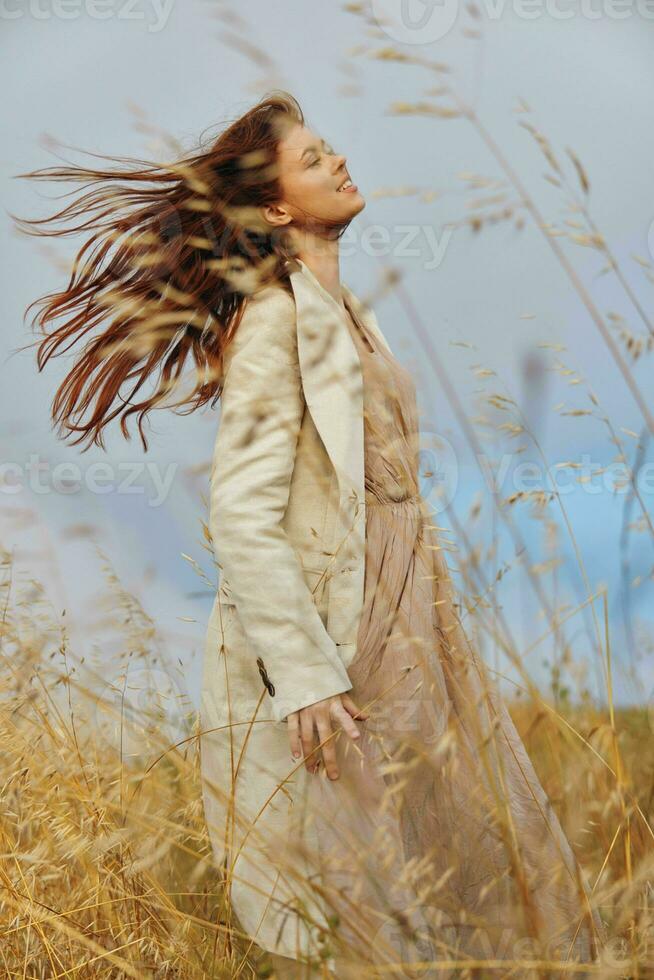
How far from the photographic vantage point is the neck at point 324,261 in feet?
5.97

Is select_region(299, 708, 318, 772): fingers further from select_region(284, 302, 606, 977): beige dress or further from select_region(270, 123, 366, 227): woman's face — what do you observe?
select_region(270, 123, 366, 227): woman's face

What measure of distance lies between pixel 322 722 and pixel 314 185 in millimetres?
913

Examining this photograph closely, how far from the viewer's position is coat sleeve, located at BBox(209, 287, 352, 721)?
1.54 metres

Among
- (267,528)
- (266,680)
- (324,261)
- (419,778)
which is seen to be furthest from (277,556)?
(324,261)

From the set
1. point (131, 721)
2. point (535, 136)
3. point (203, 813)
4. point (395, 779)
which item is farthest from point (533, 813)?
point (535, 136)

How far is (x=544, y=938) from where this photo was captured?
130cm

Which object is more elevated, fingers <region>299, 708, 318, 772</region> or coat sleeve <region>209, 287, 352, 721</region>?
coat sleeve <region>209, 287, 352, 721</region>

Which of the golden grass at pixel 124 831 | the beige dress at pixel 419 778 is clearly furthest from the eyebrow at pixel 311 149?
the golden grass at pixel 124 831

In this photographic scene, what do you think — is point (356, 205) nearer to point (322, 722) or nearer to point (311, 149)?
point (311, 149)

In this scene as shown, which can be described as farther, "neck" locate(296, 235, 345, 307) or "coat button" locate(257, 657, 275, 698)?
"neck" locate(296, 235, 345, 307)

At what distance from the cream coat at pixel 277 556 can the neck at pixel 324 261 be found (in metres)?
0.05

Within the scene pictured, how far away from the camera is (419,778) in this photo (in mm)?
1664

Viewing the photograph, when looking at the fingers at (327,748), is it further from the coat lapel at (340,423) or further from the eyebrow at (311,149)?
the eyebrow at (311,149)

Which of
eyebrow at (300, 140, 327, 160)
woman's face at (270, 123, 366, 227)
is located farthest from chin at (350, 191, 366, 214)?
eyebrow at (300, 140, 327, 160)
